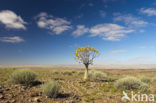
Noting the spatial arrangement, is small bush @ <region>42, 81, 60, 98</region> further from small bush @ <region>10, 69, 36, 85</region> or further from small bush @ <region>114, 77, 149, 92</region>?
small bush @ <region>114, 77, 149, 92</region>

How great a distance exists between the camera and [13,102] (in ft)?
21.9

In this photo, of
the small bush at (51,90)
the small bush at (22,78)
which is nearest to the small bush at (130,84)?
the small bush at (51,90)

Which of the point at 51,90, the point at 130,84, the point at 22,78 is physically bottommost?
the point at 130,84

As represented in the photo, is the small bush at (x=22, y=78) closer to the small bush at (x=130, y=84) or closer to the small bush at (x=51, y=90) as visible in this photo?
the small bush at (x=51, y=90)

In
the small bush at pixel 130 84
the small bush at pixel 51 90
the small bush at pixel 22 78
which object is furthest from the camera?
the small bush at pixel 130 84

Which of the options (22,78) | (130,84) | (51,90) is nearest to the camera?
(51,90)

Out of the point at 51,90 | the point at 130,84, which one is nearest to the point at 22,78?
the point at 51,90

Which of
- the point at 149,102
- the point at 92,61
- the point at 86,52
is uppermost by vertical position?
the point at 86,52

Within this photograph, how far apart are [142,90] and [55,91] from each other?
849cm

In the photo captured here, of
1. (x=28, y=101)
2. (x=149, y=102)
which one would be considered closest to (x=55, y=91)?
(x=28, y=101)

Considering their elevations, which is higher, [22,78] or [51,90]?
[22,78]

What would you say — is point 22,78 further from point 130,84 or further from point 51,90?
point 130,84

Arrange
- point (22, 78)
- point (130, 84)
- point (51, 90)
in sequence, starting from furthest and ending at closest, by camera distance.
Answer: point (130, 84) → point (22, 78) → point (51, 90)

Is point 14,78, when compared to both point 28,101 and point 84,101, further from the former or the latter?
point 84,101
